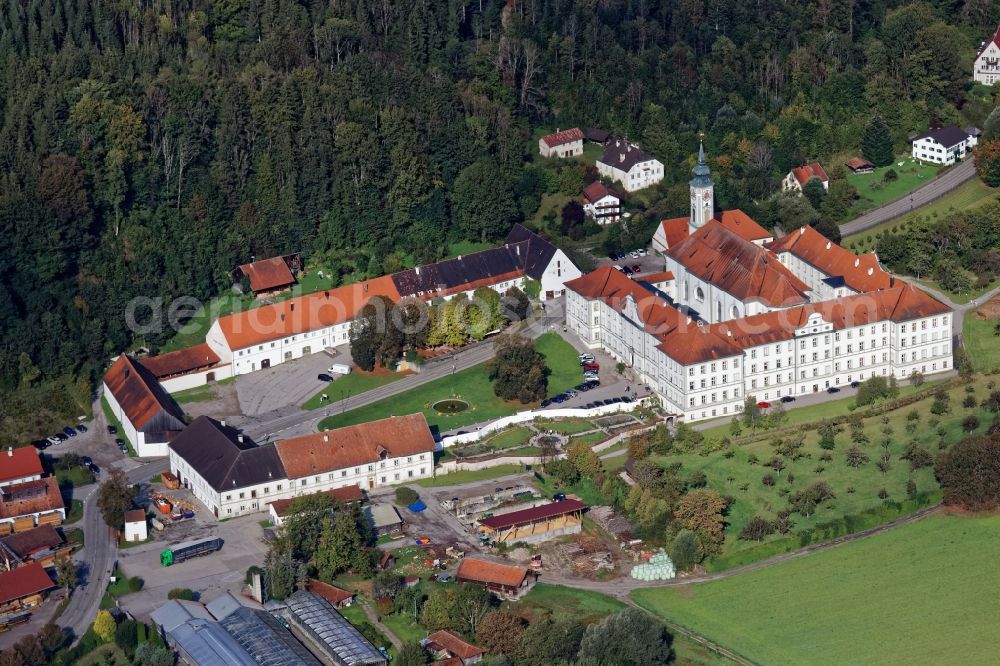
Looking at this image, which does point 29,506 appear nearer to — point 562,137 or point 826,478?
point 826,478

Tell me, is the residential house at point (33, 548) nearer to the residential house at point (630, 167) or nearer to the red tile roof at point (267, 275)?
the red tile roof at point (267, 275)

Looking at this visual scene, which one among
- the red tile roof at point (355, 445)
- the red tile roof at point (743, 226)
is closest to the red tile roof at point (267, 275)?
the red tile roof at point (355, 445)

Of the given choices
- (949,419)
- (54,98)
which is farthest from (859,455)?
(54,98)

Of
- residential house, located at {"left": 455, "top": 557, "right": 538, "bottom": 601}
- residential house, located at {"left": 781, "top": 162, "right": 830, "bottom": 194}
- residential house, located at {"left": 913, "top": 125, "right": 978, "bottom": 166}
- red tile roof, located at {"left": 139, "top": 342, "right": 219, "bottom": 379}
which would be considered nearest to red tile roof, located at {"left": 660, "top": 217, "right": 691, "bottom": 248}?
residential house, located at {"left": 781, "top": 162, "right": 830, "bottom": 194}

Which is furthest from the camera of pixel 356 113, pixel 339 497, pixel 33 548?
pixel 356 113

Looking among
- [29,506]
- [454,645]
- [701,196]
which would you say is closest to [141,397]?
[29,506]

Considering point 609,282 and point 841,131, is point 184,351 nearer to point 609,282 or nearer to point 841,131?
point 609,282
